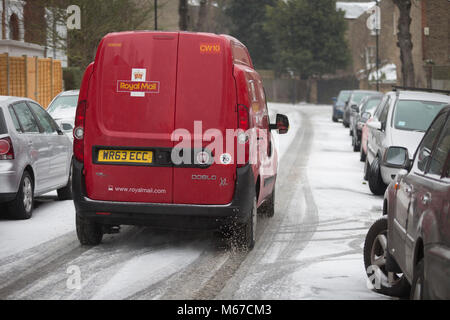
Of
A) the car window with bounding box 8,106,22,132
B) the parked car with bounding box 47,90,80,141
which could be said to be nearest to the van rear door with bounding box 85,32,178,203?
the car window with bounding box 8,106,22,132

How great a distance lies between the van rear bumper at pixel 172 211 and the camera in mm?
8406

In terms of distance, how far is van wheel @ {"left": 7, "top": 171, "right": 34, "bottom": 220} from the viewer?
1100cm

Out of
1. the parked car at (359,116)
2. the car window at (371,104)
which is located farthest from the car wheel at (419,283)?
the car window at (371,104)

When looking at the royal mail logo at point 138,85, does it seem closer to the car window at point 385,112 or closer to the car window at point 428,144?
the car window at point 428,144

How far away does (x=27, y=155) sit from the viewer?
1133cm

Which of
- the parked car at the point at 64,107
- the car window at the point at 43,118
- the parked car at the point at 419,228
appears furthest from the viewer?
the parked car at the point at 64,107

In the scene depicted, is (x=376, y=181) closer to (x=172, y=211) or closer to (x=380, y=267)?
(x=172, y=211)

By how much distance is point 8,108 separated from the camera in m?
11.2

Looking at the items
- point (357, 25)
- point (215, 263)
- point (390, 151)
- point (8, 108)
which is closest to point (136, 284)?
point (215, 263)

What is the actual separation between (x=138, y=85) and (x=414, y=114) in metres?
7.54

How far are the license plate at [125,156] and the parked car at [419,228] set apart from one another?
2420 millimetres

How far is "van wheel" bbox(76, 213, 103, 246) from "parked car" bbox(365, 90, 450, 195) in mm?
5735

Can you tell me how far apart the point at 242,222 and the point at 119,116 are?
165 cm

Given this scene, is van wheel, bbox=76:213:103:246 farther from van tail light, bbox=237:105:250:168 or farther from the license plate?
van tail light, bbox=237:105:250:168
